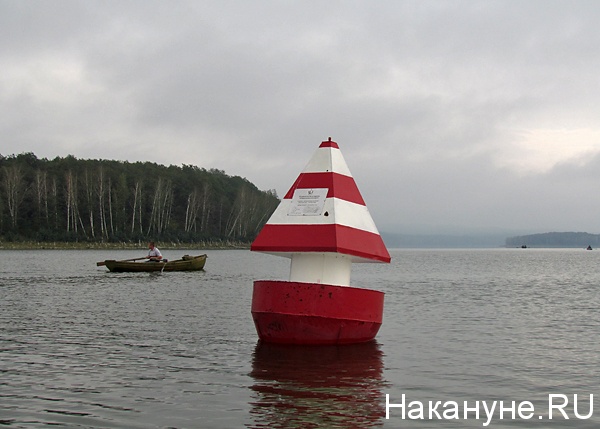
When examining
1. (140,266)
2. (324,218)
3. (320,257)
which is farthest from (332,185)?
(140,266)

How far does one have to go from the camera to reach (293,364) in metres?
11.3

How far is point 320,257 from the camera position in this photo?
40.9ft

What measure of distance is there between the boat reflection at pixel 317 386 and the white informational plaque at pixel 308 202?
2.48 meters

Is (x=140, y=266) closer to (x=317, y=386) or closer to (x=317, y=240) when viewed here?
(x=317, y=240)

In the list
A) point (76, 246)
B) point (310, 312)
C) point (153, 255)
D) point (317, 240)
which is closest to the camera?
point (310, 312)

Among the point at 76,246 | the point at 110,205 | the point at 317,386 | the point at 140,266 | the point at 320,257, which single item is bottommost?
the point at 317,386

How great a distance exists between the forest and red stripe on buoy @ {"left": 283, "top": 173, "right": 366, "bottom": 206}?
10114cm

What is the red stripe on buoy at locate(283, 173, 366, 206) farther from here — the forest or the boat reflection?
the forest

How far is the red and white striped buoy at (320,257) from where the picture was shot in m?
12.0

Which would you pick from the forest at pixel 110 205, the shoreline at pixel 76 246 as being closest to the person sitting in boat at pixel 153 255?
the shoreline at pixel 76 246

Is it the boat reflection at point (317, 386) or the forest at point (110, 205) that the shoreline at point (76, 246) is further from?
the boat reflection at point (317, 386)

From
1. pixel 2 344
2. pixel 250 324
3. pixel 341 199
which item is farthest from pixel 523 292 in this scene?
pixel 2 344

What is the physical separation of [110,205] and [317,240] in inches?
4173

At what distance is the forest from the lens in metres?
113
